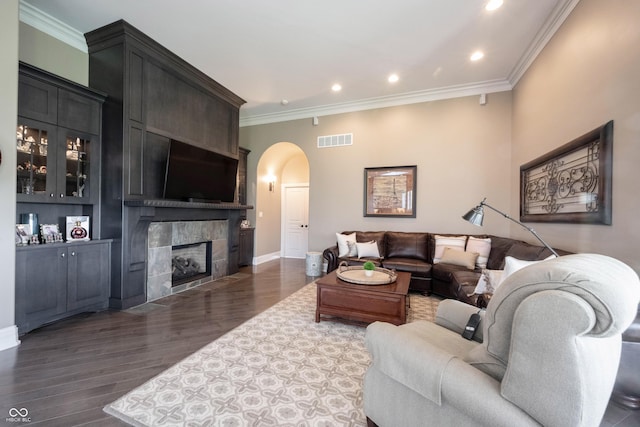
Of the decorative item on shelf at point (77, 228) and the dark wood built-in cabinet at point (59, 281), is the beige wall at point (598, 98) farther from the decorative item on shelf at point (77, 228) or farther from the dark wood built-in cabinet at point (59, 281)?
the decorative item on shelf at point (77, 228)

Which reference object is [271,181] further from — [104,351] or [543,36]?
[543,36]

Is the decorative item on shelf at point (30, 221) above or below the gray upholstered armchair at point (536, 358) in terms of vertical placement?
above

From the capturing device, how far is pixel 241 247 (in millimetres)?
5965

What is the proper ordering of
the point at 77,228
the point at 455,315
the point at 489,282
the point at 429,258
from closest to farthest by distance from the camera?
the point at 455,315, the point at 489,282, the point at 77,228, the point at 429,258

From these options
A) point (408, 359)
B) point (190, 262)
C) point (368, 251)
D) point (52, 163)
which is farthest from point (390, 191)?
point (52, 163)

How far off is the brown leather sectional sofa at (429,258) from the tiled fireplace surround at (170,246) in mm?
2001

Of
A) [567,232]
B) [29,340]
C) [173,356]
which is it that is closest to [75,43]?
[29,340]

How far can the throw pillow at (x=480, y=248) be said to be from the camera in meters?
4.06

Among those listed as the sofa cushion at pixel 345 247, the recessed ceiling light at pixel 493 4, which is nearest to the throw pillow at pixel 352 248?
the sofa cushion at pixel 345 247

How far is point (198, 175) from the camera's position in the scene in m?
4.16

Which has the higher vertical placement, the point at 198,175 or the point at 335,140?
the point at 335,140

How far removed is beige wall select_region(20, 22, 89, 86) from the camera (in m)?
3.07

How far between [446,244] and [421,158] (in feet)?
5.53

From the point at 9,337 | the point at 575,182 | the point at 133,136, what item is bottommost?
the point at 9,337
